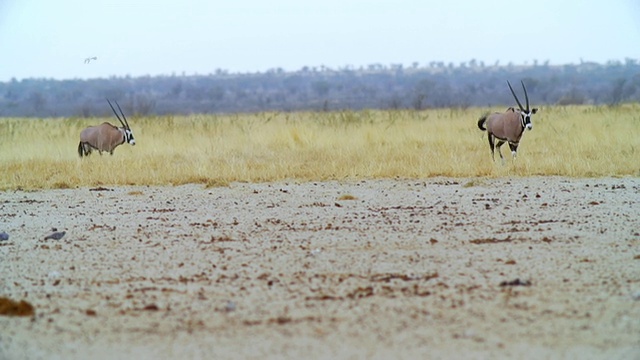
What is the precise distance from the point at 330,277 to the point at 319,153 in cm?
935

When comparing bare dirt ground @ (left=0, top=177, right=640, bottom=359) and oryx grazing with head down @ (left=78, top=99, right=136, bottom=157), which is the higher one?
oryx grazing with head down @ (left=78, top=99, right=136, bottom=157)

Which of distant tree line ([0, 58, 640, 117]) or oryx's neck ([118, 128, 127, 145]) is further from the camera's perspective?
distant tree line ([0, 58, 640, 117])

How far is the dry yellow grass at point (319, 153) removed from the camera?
12461 millimetres

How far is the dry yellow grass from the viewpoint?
40.9 feet

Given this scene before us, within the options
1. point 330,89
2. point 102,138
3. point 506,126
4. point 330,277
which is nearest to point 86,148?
point 102,138

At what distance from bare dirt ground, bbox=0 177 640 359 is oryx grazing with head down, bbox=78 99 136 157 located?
609 cm

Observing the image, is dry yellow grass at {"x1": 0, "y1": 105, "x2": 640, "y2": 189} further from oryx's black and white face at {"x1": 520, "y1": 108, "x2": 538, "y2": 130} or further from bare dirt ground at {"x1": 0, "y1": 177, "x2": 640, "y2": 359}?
bare dirt ground at {"x1": 0, "y1": 177, "x2": 640, "y2": 359}

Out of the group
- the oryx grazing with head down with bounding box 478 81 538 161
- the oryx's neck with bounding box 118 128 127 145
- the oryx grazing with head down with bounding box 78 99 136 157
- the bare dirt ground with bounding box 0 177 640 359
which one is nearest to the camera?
the bare dirt ground with bounding box 0 177 640 359

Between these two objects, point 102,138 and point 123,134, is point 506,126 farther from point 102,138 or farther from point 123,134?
point 102,138

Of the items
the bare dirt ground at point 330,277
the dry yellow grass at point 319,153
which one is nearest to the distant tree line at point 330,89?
the dry yellow grass at point 319,153

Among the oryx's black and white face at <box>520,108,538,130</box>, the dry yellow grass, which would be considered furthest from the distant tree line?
the oryx's black and white face at <box>520,108,538,130</box>

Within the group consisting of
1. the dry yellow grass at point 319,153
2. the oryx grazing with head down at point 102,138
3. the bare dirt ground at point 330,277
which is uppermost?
the oryx grazing with head down at point 102,138

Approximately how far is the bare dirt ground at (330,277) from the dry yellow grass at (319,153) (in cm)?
210

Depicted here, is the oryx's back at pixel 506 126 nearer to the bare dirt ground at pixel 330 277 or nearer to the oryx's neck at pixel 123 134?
the bare dirt ground at pixel 330 277
